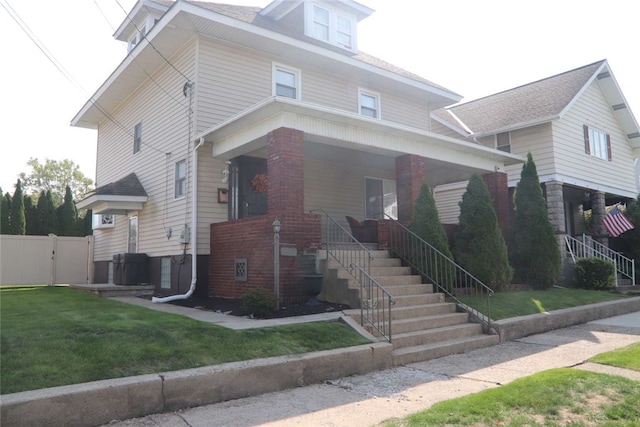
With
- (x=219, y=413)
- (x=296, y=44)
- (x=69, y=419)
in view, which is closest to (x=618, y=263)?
(x=296, y=44)

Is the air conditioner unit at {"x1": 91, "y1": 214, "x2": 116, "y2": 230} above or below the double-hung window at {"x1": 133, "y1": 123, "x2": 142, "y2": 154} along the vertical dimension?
below

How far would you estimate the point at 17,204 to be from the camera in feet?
86.1

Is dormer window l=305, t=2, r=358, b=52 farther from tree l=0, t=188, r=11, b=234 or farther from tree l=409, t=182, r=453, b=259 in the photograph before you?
tree l=0, t=188, r=11, b=234

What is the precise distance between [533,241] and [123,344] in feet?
34.5

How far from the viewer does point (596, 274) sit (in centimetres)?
1388

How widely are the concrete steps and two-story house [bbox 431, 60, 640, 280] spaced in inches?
352

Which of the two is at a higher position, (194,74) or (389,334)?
(194,74)

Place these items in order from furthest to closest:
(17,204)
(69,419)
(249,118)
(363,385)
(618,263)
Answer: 1. (17,204)
2. (618,263)
3. (249,118)
4. (363,385)
5. (69,419)

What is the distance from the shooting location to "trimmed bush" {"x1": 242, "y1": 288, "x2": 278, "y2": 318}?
748 centimetres

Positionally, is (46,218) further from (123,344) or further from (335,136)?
(123,344)

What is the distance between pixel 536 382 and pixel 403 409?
4.87 ft

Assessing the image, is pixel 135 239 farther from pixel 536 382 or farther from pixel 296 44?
pixel 536 382

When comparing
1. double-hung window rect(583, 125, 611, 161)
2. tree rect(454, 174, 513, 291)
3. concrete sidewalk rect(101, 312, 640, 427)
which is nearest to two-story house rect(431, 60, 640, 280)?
double-hung window rect(583, 125, 611, 161)

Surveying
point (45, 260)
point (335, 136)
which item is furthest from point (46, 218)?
point (335, 136)
